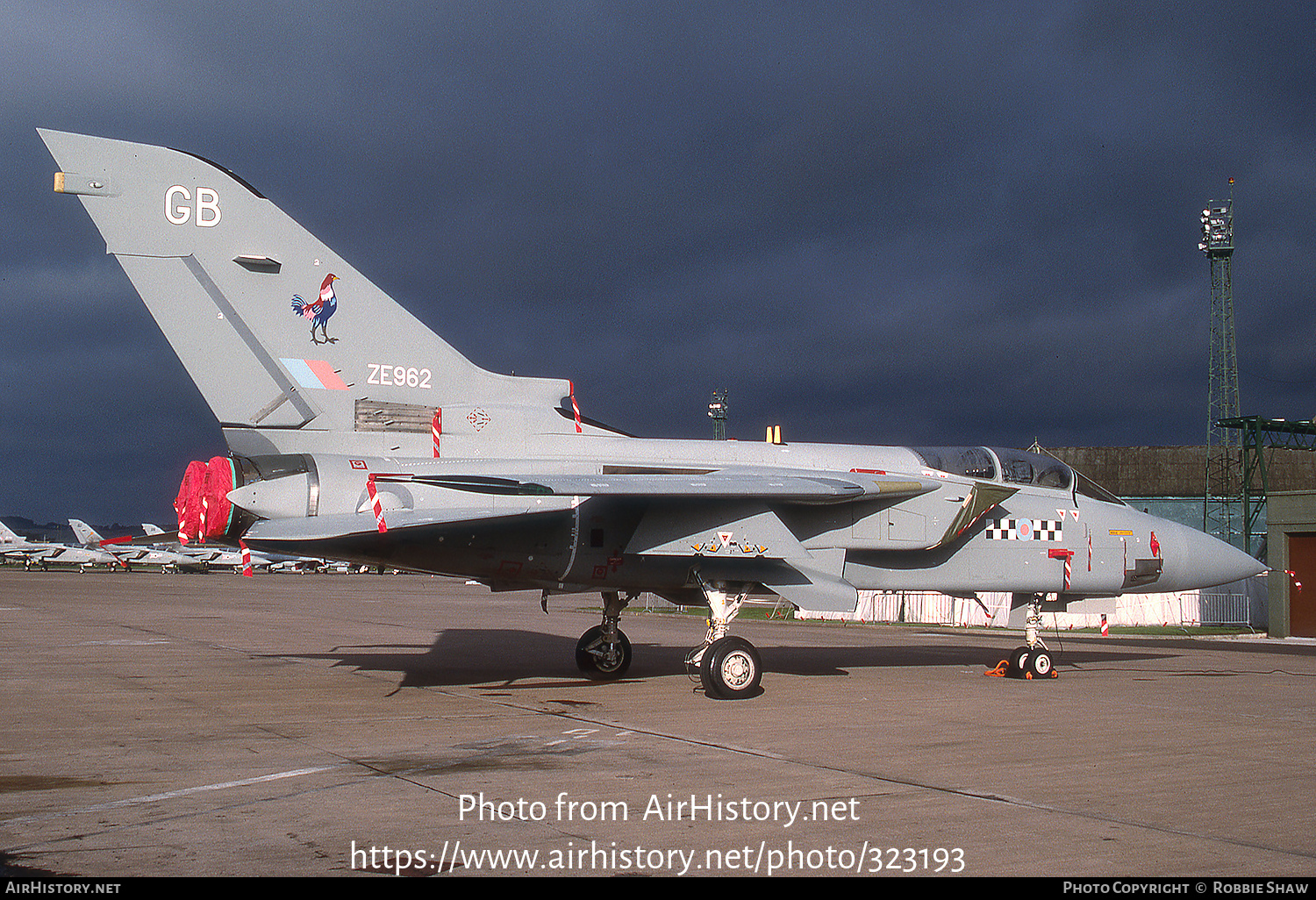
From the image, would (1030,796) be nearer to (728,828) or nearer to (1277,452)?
(728,828)

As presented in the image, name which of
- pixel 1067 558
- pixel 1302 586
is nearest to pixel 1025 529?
pixel 1067 558

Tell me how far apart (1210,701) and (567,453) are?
8532 millimetres

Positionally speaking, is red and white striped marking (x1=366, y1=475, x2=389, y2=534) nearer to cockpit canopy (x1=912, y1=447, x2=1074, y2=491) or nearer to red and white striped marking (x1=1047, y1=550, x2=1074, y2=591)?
cockpit canopy (x1=912, y1=447, x2=1074, y2=491)

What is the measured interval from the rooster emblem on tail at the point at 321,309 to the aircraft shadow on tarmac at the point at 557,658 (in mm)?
4732

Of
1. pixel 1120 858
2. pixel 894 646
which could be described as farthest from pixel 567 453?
pixel 894 646

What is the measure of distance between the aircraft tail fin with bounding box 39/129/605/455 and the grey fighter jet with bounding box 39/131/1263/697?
0.02 meters

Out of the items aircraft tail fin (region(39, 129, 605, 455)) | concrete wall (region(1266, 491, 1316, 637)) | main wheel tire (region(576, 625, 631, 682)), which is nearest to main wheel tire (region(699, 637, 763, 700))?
main wheel tire (region(576, 625, 631, 682))

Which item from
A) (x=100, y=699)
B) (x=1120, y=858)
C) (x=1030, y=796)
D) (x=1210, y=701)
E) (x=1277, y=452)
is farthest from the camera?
(x=1277, y=452)

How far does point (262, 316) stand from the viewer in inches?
442

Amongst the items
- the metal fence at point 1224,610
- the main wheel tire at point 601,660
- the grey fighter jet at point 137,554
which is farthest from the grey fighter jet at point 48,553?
the metal fence at point 1224,610

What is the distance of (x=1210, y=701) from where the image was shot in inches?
488

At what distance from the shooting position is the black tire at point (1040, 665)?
14820 millimetres

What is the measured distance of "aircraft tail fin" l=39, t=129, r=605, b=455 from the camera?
10898 mm

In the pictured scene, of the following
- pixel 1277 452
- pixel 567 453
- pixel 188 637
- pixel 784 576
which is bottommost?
pixel 188 637
